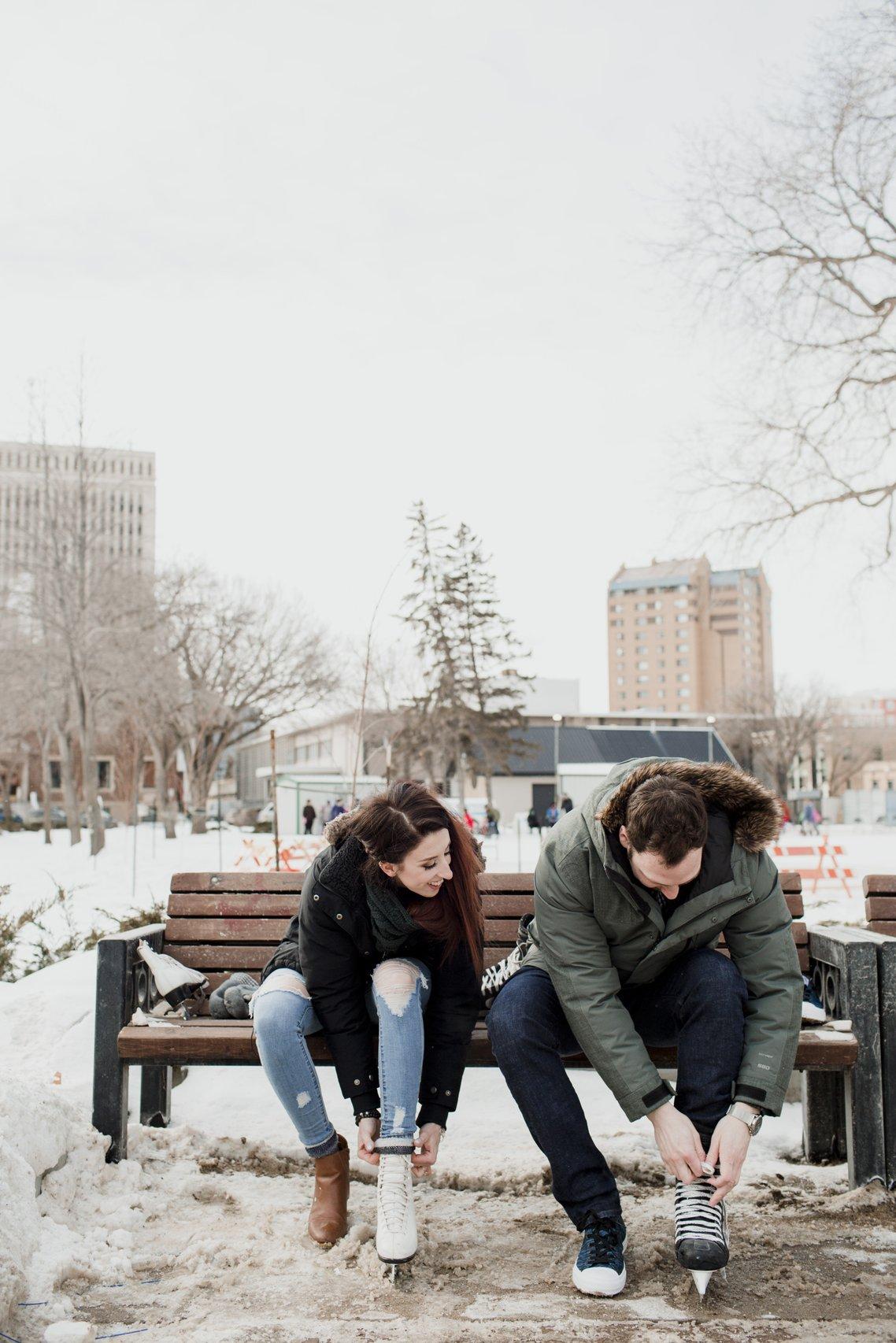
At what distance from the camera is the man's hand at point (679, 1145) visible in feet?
8.07

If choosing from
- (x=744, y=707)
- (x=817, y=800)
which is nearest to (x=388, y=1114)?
(x=817, y=800)

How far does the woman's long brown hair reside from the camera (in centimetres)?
→ 279

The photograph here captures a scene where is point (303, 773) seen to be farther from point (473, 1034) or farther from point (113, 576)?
point (473, 1034)

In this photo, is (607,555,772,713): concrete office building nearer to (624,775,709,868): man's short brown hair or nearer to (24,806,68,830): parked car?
(24,806,68,830): parked car

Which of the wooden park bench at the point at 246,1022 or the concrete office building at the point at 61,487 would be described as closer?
the wooden park bench at the point at 246,1022

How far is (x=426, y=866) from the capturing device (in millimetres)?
2801

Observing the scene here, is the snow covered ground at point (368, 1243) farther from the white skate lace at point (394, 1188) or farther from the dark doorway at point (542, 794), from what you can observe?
the dark doorway at point (542, 794)

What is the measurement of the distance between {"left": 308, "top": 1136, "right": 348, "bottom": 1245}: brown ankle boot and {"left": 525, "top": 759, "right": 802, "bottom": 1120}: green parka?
749 mm

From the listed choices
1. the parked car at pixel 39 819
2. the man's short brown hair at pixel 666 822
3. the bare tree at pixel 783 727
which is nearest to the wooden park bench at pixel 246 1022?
the man's short brown hair at pixel 666 822

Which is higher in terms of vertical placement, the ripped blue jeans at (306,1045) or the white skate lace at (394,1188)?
the ripped blue jeans at (306,1045)

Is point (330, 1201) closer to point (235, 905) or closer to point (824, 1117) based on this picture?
point (235, 905)

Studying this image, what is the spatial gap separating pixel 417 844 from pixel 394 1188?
0.83 m

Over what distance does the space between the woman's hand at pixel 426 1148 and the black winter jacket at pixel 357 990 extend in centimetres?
A: 4

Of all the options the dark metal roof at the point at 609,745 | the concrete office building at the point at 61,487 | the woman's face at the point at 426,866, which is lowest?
the woman's face at the point at 426,866
